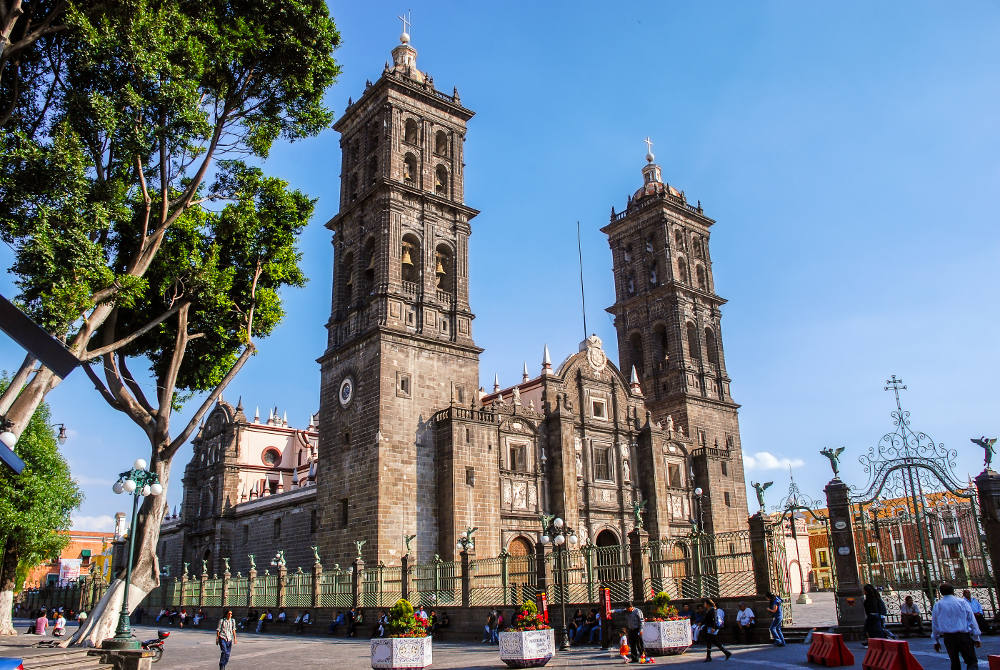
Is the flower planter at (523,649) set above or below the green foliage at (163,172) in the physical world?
below

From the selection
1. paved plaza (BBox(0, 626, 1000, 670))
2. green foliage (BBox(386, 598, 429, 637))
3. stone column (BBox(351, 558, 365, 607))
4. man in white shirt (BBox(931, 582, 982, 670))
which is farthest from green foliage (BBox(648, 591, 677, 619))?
stone column (BBox(351, 558, 365, 607))

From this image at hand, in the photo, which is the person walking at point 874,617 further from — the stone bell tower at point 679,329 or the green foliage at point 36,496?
the green foliage at point 36,496

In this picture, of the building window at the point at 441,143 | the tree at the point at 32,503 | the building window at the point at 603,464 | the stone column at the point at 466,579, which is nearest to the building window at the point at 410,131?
the building window at the point at 441,143

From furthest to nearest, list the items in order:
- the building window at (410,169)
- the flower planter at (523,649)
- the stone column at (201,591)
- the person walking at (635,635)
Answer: the stone column at (201,591) → the building window at (410,169) → the person walking at (635,635) → the flower planter at (523,649)

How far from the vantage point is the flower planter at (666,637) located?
52.0 ft

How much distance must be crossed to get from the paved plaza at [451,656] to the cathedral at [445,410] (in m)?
6.32

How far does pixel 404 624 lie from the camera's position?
1428 centimetres

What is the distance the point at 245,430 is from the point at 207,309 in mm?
29419

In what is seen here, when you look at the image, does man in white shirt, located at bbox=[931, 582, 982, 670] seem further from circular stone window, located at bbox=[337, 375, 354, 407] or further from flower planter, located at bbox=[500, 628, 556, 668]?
circular stone window, located at bbox=[337, 375, 354, 407]

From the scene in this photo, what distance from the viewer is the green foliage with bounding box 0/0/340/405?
13.7 metres

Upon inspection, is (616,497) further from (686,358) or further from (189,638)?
(189,638)

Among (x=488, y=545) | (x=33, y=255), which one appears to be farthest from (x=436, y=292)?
(x=33, y=255)

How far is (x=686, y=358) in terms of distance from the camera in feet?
138

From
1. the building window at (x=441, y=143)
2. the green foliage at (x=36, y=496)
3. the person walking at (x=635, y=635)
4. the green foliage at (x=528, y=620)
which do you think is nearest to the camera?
the green foliage at (x=528, y=620)
